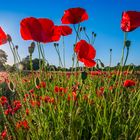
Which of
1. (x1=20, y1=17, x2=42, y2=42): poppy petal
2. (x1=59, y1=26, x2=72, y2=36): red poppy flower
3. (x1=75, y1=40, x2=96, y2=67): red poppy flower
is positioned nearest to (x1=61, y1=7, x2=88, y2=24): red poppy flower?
(x1=59, y1=26, x2=72, y2=36): red poppy flower

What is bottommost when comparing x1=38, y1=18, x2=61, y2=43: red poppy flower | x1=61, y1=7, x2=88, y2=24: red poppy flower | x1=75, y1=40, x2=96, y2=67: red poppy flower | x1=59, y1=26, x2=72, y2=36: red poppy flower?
x1=75, y1=40, x2=96, y2=67: red poppy flower

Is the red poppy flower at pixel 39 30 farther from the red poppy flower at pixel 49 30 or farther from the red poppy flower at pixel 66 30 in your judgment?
the red poppy flower at pixel 66 30

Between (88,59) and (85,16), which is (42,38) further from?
(85,16)

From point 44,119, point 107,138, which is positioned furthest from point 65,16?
Result: point 107,138

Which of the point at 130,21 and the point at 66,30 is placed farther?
the point at 66,30

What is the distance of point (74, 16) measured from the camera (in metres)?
2.61

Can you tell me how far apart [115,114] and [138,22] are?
2.23 ft

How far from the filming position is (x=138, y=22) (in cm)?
225

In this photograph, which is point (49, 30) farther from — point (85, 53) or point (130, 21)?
point (130, 21)

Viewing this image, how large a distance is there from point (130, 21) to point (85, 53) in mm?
327

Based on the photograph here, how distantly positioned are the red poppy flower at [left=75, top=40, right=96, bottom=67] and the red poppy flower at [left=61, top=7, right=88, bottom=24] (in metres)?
0.31

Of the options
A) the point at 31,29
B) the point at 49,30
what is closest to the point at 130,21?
the point at 49,30

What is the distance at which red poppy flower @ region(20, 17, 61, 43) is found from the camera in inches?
84.9

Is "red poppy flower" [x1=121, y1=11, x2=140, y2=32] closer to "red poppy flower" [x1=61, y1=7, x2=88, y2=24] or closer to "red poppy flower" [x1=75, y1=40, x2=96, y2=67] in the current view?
"red poppy flower" [x1=75, y1=40, x2=96, y2=67]
